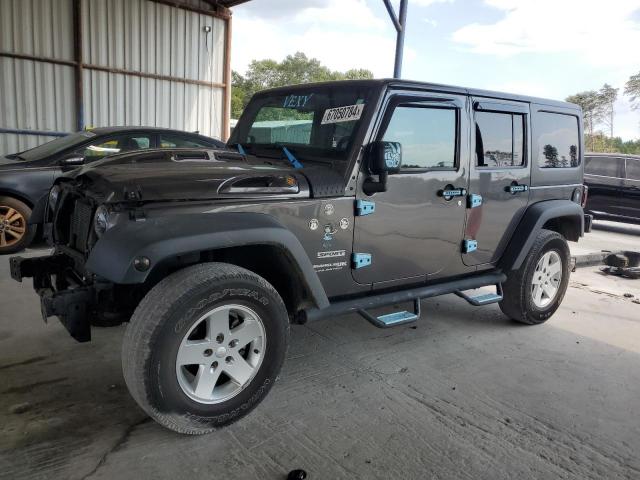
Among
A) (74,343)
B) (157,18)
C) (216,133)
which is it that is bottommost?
(74,343)

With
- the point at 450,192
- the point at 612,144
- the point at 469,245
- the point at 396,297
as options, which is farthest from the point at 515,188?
the point at 612,144

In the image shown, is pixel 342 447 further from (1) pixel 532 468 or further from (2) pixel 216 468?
(1) pixel 532 468

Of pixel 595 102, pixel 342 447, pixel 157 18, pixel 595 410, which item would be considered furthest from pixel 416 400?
pixel 595 102

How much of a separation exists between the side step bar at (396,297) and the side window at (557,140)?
43.9 inches

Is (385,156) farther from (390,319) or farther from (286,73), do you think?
(286,73)

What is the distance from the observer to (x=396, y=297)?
141 inches

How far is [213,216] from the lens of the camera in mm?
2709

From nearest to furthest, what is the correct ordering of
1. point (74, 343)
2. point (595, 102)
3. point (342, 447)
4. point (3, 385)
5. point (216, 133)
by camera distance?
point (342, 447) → point (3, 385) → point (74, 343) → point (216, 133) → point (595, 102)

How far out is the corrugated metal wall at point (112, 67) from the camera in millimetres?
10969

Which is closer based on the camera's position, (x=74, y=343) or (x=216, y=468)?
(x=216, y=468)

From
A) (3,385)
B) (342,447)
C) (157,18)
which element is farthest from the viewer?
(157,18)

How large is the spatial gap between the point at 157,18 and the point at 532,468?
13.0 metres

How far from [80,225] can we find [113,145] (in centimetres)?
381

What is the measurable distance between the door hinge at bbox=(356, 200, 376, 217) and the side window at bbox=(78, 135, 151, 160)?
13.1 ft
